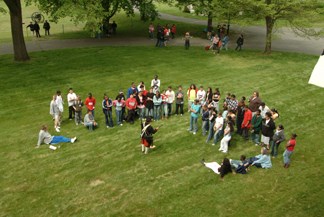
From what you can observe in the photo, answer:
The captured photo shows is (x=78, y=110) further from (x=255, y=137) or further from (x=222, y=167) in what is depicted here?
(x=255, y=137)

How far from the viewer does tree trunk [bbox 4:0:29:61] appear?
88.6 ft

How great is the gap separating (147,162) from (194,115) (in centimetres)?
339

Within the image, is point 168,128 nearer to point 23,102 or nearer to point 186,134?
point 186,134

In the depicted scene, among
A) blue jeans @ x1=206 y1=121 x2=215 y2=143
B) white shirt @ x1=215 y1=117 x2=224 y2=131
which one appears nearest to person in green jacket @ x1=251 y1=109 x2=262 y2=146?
white shirt @ x1=215 y1=117 x2=224 y2=131

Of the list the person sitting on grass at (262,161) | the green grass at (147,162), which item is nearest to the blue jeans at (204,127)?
the green grass at (147,162)

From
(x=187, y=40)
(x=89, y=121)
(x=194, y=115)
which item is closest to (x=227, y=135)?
(x=194, y=115)

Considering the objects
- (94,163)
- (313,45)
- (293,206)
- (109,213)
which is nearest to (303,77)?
(313,45)

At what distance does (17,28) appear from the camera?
27438 millimetres

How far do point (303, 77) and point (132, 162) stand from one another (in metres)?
15.0

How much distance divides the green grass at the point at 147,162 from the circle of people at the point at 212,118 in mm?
401

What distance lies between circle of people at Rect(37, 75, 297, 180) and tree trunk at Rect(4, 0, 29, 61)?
11269 mm

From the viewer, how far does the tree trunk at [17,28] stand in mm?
27000

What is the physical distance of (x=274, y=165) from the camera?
47.0ft

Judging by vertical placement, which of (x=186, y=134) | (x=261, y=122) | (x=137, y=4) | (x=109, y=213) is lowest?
(x=109, y=213)
